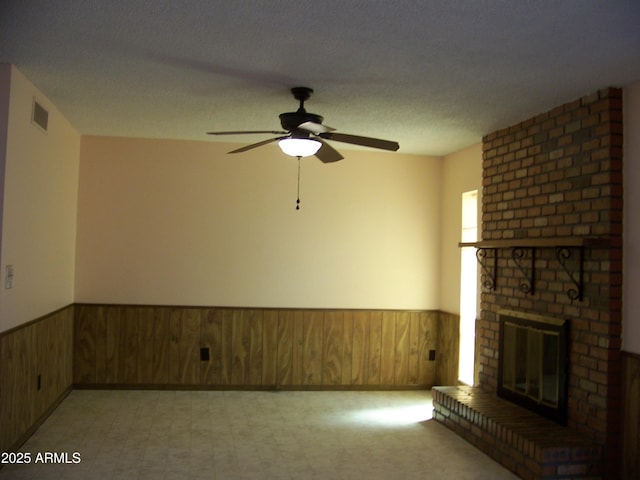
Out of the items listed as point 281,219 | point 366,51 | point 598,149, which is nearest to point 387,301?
point 281,219

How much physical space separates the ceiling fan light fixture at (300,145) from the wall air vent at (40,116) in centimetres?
170

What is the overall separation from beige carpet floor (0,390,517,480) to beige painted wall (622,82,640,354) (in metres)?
1.17

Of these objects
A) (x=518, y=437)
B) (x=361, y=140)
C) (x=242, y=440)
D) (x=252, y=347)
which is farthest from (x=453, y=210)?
(x=242, y=440)

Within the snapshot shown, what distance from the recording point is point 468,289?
18.0ft

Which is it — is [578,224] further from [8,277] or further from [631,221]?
[8,277]

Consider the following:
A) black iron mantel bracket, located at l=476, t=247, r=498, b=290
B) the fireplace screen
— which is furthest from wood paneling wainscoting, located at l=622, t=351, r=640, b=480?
black iron mantel bracket, located at l=476, t=247, r=498, b=290

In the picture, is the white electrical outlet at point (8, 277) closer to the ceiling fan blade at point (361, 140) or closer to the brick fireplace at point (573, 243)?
the ceiling fan blade at point (361, 140)

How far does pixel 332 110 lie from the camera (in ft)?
13.6

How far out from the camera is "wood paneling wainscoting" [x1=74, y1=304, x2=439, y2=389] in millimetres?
5434

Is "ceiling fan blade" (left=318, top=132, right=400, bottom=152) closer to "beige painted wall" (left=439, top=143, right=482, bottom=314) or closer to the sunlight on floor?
"beige painted wall" (left=439, top=143, right=482, bottom=314)

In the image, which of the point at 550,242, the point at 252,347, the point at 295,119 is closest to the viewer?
the point at 295,119

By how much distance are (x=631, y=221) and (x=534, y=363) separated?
123 cm

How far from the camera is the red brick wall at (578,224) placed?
3402mm

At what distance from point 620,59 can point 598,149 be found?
69 centimetres
